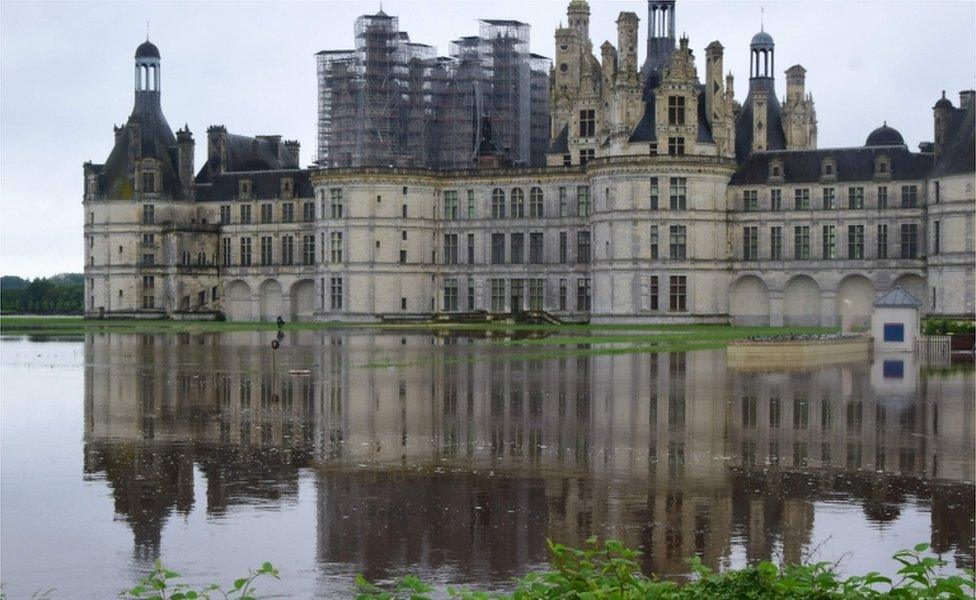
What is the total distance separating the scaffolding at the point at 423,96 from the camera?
10200 cm

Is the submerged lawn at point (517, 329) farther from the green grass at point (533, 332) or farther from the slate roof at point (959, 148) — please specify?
the slate roof at point (959, 148)

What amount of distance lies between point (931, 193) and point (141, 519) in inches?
2872

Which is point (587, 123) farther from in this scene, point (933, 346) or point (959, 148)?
point (933, 346)

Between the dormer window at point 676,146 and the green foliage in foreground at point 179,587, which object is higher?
the dormer window at point 676,146

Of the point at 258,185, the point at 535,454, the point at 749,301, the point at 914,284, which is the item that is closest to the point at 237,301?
the point at 258,185

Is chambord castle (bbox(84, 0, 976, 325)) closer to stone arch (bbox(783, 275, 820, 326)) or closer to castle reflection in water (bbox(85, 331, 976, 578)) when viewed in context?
stone arch (bbox(783, 275, 820, 326))

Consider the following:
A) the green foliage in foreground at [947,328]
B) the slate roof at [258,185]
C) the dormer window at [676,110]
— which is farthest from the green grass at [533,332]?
the dormer window at [676,110]

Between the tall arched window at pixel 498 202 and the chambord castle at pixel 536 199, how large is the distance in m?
0.09

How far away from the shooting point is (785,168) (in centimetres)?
9250

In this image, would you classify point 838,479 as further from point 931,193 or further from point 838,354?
point 931,193

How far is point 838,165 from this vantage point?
91.0 meters

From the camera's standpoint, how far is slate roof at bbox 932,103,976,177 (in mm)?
82125

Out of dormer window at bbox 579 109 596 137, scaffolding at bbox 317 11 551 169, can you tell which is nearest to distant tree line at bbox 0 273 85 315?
scaffolding at bbox 317 11 551 169

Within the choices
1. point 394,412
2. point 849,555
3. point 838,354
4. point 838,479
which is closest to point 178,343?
point 838,354
